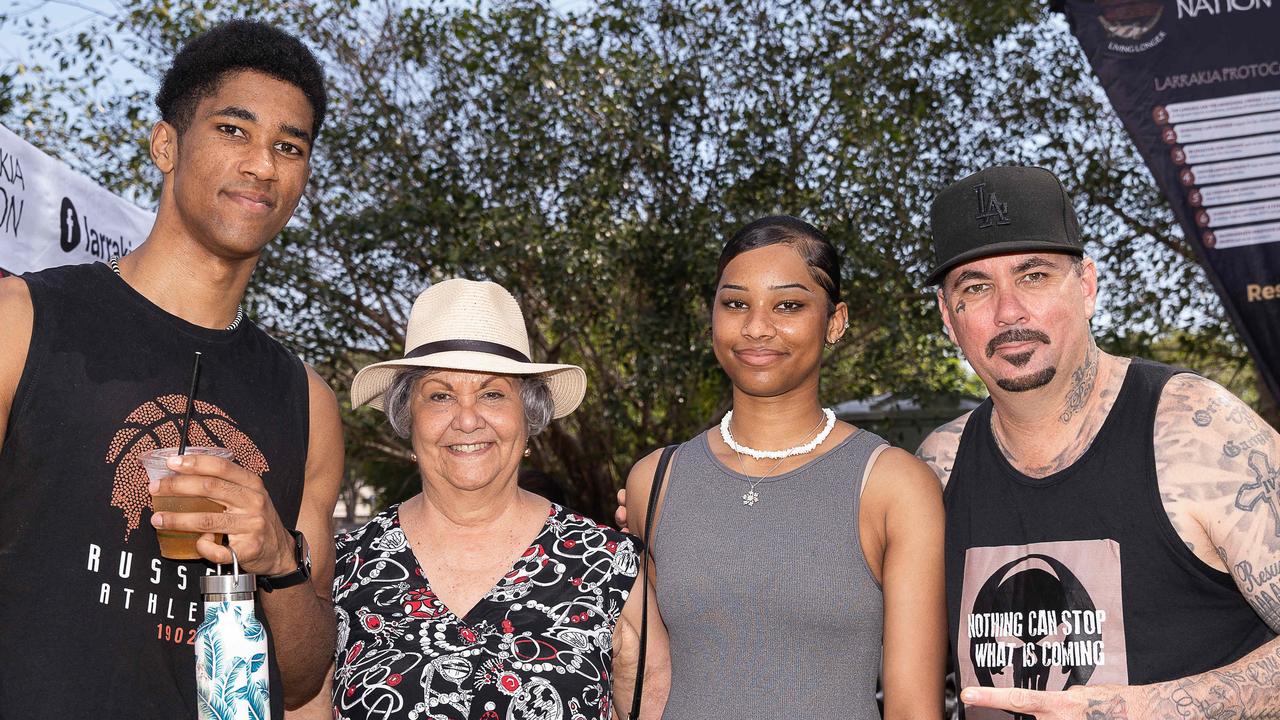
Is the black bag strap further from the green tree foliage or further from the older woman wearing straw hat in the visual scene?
the green tree foliage

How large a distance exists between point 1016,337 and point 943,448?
45 centimetres

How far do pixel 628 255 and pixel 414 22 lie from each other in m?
2.51

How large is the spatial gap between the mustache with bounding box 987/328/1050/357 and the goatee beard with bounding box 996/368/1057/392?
0.07 meters

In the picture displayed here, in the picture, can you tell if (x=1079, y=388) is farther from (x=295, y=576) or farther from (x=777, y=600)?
(x=295, y=576)

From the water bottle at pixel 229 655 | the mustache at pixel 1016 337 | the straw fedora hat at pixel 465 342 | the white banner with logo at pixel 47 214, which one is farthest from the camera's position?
the white banner with logo at pixel 47 214

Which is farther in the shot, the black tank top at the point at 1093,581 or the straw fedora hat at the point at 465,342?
the straw fedora hat at the point at 465,342

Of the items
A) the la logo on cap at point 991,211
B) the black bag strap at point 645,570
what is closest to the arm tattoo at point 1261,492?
the la logo on cap at point 991,211

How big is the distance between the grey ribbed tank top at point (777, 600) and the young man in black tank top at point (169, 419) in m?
0.93

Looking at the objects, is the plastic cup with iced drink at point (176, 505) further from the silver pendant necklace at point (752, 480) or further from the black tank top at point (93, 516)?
the silver pendant necklace at point (752, 480)

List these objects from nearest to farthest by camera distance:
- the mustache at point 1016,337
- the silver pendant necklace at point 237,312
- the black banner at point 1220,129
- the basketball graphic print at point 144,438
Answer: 1. the basketball graphic print at point 144,438
2. the silver pendant necklace at point 237,312
3. the mustache at point 1016,337
4. the black banner at point 1220,129

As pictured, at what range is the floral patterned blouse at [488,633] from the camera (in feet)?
8.34

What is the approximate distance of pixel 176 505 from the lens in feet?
6.28

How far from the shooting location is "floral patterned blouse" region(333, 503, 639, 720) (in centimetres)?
254

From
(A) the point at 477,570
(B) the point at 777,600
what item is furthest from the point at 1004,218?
(A) the point at 477,570
